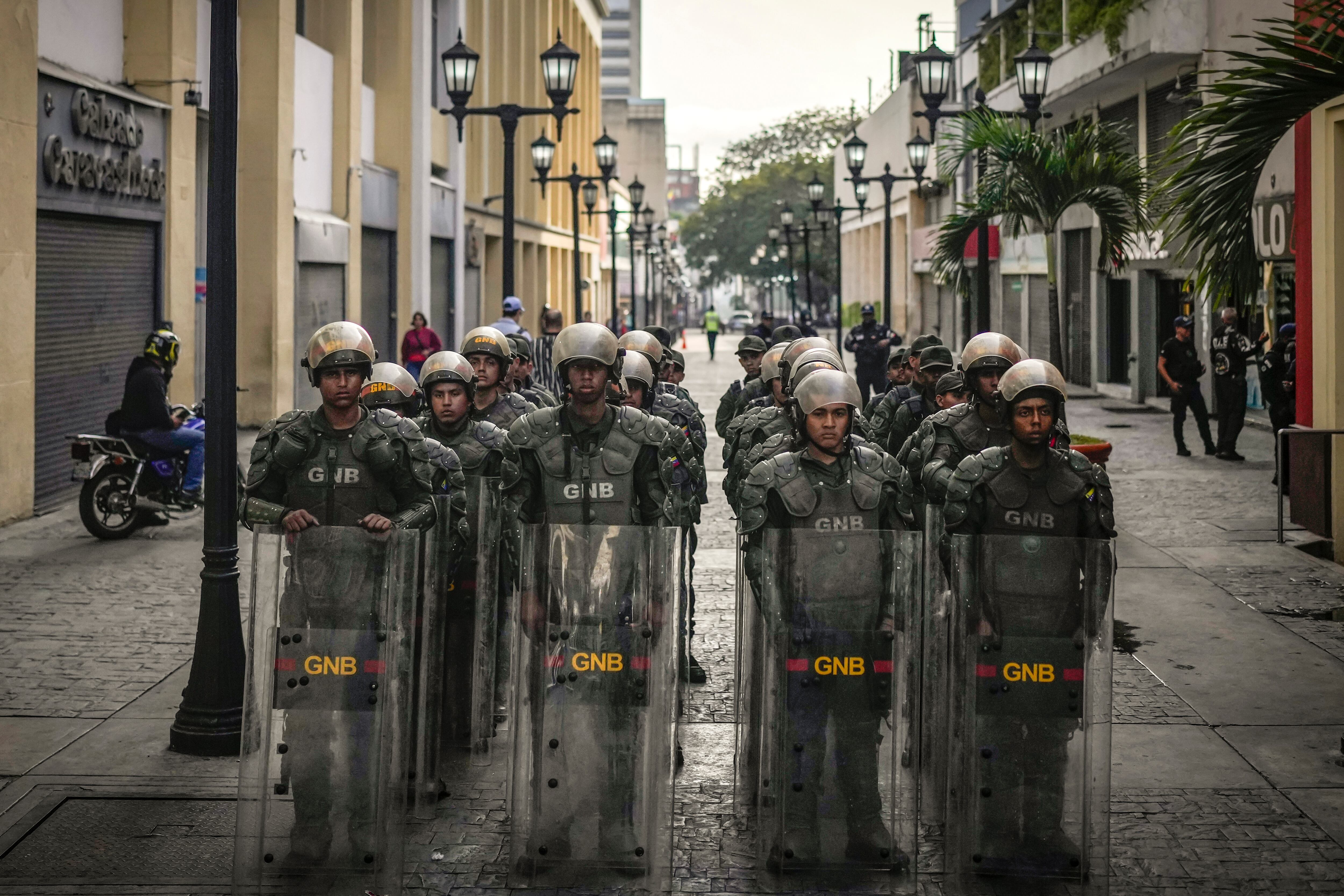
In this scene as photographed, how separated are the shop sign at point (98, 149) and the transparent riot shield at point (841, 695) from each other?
11289mm

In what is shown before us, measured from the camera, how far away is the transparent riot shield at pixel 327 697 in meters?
5.46

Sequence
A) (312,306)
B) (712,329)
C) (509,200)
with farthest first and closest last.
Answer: (712,329) < (312,306) < (509,200)

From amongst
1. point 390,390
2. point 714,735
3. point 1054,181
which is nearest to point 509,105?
point 1054,181

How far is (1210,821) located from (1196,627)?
3.96 m

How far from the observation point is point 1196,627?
10.1 metres

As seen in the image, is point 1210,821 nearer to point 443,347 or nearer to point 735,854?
point 735,854

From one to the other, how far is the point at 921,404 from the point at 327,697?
538 centimetres

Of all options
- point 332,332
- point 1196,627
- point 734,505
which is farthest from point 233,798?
point 1196,627

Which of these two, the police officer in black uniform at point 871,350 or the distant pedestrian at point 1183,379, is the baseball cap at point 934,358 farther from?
the police officer in black uniform at point 871,350

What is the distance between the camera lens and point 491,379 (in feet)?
28.1

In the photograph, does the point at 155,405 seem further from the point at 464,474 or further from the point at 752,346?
the point at 464,474

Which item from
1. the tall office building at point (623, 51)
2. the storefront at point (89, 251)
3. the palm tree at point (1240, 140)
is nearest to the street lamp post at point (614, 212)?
the storefront at point (89, 251)

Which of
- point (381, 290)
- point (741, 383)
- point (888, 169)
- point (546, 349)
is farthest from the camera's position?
point (888, 169)

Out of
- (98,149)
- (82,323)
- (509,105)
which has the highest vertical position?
(509,105)
